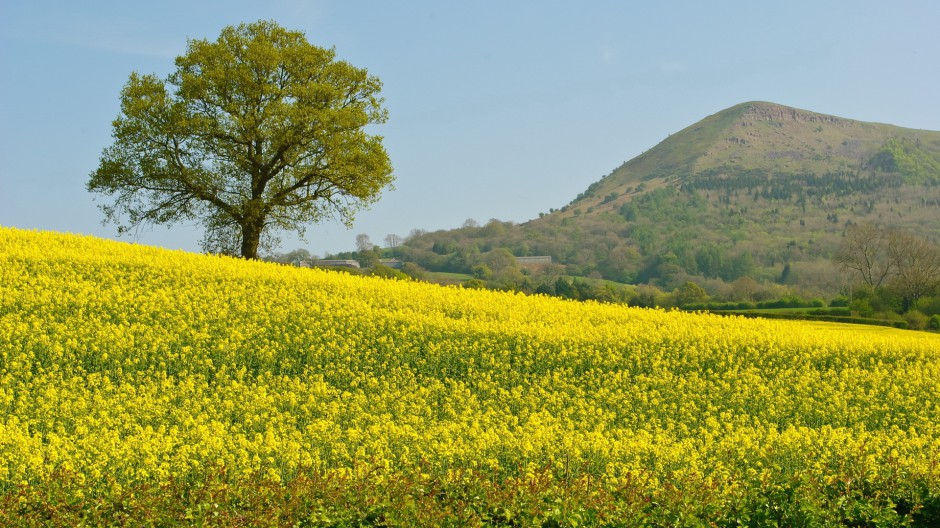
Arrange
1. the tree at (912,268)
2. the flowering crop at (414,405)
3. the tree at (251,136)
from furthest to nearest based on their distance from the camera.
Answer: the tree at (912,268)
the tree at (251,136)
the flowering crop at (414,405)

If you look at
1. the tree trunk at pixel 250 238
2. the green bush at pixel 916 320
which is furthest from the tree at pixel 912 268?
the tree trunk at pixel 250 238

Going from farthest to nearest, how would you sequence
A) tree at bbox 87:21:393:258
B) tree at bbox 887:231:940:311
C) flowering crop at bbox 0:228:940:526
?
tree at bbox 887:231:940:311 → tree at bbox 87:21:393:258 → flowering crop at bbox 0:228:940:526

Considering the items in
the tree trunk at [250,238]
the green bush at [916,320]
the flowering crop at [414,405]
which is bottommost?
the flowering crop at [414,405]

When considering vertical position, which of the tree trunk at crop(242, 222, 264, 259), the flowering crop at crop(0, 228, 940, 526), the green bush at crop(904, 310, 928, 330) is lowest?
the flowering crop at crop(0, 228, 940, 526)

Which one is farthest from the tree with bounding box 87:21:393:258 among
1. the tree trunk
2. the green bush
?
the green bush

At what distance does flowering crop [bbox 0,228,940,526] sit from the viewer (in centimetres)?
895

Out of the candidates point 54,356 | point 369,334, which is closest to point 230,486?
point 54,356

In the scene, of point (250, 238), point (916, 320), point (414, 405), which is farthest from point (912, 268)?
point (414, 405)

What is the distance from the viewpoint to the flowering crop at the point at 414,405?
8.95 meters

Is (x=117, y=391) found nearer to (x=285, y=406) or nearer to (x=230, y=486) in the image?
(x=285, y=406)

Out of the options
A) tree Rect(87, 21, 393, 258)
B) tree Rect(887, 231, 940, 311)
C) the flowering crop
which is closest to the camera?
the flowering crop

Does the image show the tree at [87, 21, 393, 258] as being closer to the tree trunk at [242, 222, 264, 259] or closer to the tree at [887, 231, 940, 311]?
the tree trunk at [242, 222, 264, 259]

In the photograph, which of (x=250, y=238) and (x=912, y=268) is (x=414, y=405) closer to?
(x=250, y=238)

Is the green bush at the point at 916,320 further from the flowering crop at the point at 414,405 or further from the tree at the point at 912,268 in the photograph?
the flowering crop at the point at 414,405
